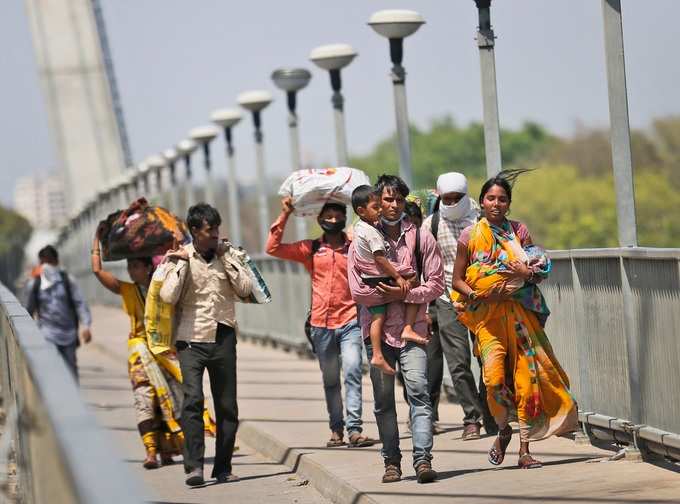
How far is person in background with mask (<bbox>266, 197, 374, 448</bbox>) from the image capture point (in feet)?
38.5

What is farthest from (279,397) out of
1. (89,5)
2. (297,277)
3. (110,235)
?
(89,5)

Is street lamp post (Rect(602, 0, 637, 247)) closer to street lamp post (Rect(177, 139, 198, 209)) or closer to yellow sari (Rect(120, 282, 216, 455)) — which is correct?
yellow sari (Rect(120, 282, 216, 455))

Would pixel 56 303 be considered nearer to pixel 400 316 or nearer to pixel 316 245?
pixel 316 245

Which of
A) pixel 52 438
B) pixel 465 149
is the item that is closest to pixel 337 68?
pixel 52 438

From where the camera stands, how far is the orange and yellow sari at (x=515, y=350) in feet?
31.3

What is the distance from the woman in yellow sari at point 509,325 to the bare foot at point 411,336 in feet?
1.63

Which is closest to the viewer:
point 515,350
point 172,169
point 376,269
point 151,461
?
point 376,269

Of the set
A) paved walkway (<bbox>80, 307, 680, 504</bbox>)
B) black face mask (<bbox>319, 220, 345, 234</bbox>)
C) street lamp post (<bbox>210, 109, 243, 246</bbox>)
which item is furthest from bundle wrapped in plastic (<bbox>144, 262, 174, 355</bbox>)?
street lamp post (<bbox>210, 109, 243, 246</bbox>)

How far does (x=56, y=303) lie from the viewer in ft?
55.2

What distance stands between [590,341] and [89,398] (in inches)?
385

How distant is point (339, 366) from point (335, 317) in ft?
1.09

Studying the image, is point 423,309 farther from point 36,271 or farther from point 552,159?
point 552,159

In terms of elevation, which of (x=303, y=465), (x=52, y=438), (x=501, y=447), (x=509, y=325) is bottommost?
(x=303, y=465)

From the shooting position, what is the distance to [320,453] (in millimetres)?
11391
